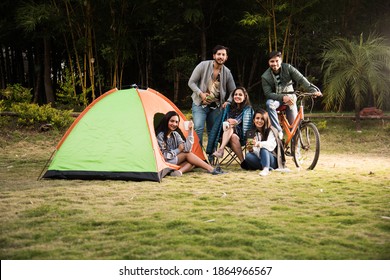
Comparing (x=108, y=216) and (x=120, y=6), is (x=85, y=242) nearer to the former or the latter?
(x=108, y=216)

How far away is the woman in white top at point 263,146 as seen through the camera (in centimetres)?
538

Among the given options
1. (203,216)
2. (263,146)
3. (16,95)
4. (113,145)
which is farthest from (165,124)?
(16,95)

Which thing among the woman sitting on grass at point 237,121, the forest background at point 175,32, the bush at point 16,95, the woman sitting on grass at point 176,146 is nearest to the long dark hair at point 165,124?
the woman sitting on grass at point 176,146

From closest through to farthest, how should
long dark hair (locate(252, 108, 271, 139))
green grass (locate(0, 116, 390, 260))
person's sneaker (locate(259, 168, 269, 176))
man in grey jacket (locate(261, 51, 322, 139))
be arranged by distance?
green grass (locate(0, 116, 390, 260)) → person's sneaker (locate(259, 168, 269, 176)) → long dark hair (locate(252, 108, 271, 139)) → man in grey jacket (locate(261, 51, 322, 139))

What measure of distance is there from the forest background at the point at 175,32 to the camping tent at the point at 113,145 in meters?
5.25

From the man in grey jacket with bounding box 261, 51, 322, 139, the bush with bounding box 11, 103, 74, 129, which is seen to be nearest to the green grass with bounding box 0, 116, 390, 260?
the man in grey jacket with bounding box 261, 51, 322, 139

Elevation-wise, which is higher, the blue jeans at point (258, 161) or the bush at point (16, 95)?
the bush at point (16, 95)

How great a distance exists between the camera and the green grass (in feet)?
8.78

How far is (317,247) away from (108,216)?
142 centimetres

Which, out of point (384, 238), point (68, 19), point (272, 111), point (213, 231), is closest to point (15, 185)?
point (213, 231)

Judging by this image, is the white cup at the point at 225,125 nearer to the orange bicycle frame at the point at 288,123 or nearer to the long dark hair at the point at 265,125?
the long dark hair at the point at 265,125

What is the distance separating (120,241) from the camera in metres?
2.84

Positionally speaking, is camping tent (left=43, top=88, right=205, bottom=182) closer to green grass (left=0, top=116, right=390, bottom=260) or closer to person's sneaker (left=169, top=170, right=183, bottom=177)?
person's sneaker (left=169, top=170, right=183, bottom=177)

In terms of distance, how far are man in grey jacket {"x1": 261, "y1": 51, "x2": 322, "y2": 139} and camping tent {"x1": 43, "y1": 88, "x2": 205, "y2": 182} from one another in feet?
4.06
